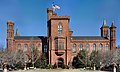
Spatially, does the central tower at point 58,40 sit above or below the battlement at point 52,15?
below

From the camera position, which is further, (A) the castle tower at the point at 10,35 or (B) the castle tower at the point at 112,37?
(B) the castle tower at the point at 112,37

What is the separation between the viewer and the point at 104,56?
8612cm

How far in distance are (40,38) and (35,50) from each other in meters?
10.3

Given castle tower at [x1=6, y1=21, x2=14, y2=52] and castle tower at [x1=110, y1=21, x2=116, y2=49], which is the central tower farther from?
castle tower at [x1=110, y1=21, x2=116, y2=49]

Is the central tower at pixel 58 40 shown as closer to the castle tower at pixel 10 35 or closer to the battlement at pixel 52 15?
the battlement at pixel 52 15

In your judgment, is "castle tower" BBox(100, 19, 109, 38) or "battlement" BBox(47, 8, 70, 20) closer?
"battlement" BBox(47, 8, 70, 20)

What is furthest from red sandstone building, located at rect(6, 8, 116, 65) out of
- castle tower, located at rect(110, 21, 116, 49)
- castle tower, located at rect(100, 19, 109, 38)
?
castle tower, located at rect(100, 19, 109, 38)

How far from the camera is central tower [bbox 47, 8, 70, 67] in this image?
96875 mm

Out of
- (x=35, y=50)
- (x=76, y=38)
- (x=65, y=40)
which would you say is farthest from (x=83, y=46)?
(x=35, y=50)

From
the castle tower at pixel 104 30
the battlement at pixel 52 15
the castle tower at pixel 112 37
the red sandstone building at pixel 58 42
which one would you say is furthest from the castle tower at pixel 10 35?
the castle tower at pixel 104 30

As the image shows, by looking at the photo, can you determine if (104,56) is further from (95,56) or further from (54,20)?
(54,20)

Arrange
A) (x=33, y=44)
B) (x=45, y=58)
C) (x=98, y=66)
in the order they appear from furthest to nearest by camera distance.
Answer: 1. (x=33, y=44)
2. (x=45, y=58)
3. (x=98, y=66)

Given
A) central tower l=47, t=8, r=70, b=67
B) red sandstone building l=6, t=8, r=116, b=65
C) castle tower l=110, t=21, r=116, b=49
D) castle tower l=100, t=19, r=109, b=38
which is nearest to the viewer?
central tower l=47, t=8, r=70, b=67

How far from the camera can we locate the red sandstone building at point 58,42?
9725cm
